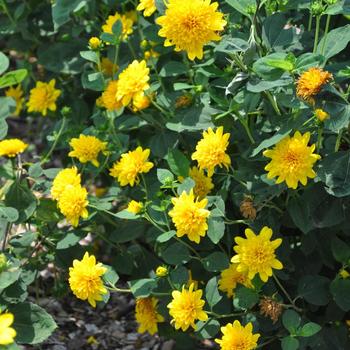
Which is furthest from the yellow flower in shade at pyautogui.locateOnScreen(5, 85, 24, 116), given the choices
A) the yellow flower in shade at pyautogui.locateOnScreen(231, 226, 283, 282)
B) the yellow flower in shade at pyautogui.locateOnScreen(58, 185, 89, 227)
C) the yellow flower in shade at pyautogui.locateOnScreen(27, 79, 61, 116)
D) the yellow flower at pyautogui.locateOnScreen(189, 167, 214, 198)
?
the yellow flower in shade at pyautogui.locateOnScreen(231, 226, 283, 282)

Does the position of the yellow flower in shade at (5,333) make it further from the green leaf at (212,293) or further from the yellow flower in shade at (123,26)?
the yellow flower in shade at (123,26)

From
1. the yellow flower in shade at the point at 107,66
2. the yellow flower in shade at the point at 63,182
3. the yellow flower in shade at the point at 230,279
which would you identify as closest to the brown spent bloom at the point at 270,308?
the yellow flower in shade at the point at 230,279

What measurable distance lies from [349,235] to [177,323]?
570mm

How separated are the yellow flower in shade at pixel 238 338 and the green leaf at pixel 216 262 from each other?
180 mm

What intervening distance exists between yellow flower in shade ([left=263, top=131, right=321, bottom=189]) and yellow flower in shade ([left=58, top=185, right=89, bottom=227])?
0.58 meters

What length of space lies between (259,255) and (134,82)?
617mm

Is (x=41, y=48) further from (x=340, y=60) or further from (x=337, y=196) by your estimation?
(x=337, y=196)

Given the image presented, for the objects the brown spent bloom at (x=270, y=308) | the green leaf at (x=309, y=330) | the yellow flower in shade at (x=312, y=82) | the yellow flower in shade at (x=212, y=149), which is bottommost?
the green leaf at (x=309, y=330)

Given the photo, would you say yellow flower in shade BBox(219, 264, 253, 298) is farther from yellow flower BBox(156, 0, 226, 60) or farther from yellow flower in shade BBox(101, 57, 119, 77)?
yellow flower in shade BBox(101, 57, 119, 77)

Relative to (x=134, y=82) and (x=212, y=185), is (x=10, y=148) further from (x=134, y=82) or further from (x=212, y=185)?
(x=212, y=185)

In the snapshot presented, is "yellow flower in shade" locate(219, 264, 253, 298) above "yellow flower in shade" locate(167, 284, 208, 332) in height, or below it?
below

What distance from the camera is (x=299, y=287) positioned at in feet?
7.48

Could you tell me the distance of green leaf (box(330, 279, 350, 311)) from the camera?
2.19 m

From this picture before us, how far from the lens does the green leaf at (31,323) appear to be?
87.2 inches
